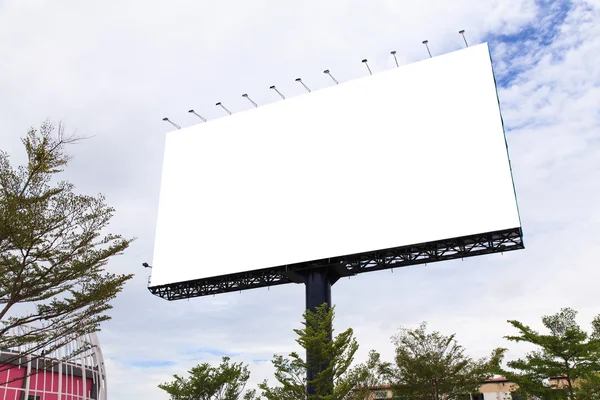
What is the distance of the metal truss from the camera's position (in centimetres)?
1905

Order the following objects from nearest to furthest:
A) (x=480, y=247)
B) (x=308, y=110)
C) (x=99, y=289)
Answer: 1. (x=99, y=289)
2. (x=480, y=247)
3. (x=308, y=110)

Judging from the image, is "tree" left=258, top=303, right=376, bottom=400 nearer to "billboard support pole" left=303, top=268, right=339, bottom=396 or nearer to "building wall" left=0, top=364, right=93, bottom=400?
"billboard support pole" left=303, top=268, right=339, bottom=396

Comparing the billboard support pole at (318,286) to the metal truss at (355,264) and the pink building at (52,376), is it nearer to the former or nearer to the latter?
the metal truss at (355,264)

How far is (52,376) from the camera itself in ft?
67.1

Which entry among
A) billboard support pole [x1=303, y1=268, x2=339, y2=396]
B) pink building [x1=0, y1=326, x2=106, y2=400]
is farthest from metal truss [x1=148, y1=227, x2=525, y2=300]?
pink building [x1=0, y1=326, x2=106, y2=400]

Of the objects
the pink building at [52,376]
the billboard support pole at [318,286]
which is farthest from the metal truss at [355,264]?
the pink building at [52,376]

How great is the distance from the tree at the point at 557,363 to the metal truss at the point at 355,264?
3014 mm

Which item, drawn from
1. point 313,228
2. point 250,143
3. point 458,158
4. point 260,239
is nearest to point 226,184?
point 250,143

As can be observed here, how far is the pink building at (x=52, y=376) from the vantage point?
1931 centimetres

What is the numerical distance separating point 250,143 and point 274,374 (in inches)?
461

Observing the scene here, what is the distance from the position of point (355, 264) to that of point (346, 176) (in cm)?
380

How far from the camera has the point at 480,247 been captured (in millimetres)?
19391

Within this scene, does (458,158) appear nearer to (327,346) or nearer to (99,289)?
(327,346)

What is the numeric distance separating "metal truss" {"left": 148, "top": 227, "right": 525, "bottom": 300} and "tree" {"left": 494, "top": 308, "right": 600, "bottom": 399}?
3.01 m
